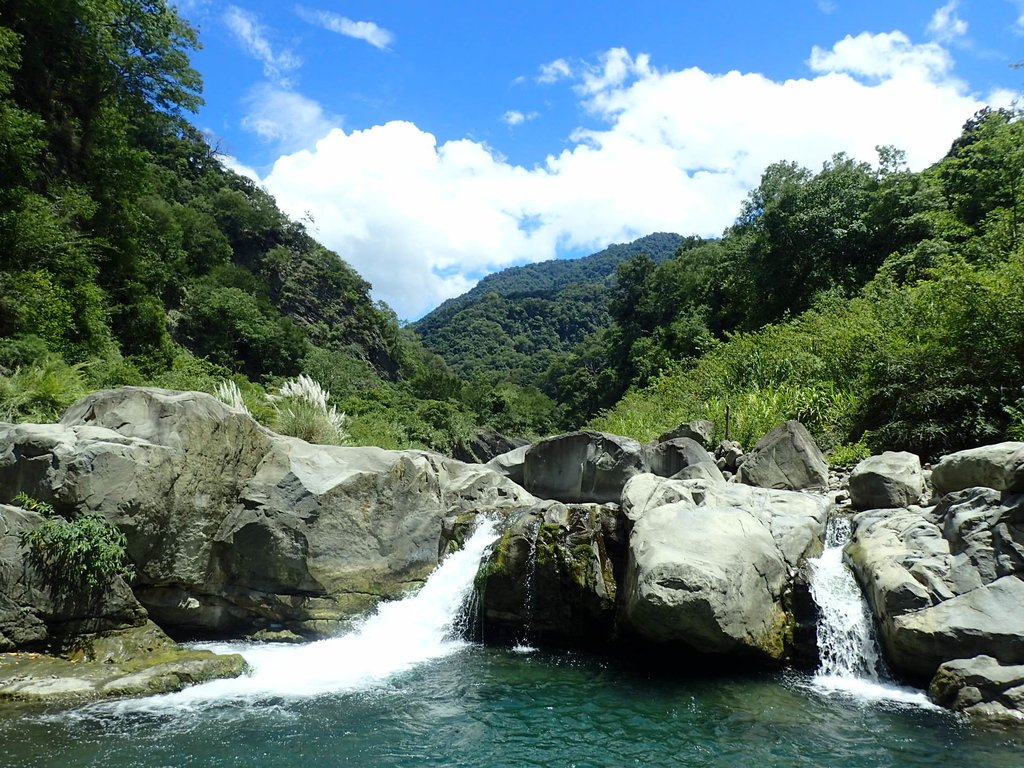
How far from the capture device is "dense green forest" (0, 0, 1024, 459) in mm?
11922

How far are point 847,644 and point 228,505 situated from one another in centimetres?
758

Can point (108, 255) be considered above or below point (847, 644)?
above

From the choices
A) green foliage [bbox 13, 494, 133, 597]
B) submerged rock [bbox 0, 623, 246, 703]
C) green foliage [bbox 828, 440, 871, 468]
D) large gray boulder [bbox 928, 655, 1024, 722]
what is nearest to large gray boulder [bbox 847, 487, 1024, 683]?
large gray boulder [bbox 928, 655, 1024, 722]

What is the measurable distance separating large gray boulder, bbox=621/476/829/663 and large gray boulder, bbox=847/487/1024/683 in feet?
3.07

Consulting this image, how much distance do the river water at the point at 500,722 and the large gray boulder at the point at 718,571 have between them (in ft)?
1.50

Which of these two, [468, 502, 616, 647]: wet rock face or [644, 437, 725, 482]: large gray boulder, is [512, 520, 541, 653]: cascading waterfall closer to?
[468, 502, 616, 647]: wet rock face

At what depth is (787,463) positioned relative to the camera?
37.0ft

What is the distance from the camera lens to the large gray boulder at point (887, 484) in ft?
30.5

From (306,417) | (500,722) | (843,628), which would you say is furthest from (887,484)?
(306,417)

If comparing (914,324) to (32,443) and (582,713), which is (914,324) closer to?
(582,713)

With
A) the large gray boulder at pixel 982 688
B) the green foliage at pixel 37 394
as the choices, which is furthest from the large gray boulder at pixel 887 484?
the green foliage at pixel 37 394

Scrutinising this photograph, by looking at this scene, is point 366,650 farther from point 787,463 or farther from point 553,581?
point 787,463

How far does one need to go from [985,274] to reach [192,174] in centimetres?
5111

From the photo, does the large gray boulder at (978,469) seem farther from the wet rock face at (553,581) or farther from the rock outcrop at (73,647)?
the rock outcrop at (73,647)
